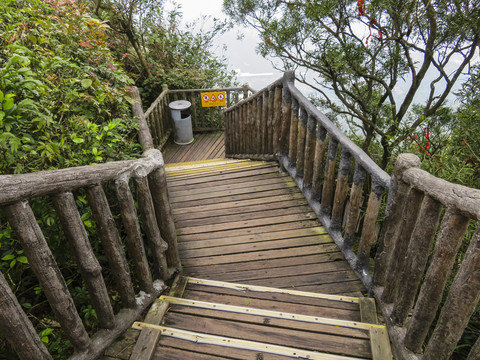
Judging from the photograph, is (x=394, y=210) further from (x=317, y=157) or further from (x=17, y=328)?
(x=17, y=328)

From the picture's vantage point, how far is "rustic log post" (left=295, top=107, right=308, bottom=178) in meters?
3.33

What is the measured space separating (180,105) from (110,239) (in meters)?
6.55

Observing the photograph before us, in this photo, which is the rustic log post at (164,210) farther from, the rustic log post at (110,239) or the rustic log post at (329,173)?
the rustic log post at (329,173)

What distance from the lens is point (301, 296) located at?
2.45m

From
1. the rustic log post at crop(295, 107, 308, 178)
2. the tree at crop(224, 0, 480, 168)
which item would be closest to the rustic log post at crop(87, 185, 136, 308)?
the rustic log post at crop(295, 107, 308, 178)

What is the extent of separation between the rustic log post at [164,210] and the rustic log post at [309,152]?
1614 millimetres

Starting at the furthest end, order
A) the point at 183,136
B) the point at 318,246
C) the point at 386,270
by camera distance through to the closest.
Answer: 1. the point at 183,136
2. the point at 318,246
3. the point at 386,270

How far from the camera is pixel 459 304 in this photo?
56.4 inches

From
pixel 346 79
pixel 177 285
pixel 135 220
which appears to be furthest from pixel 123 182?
pixel 346 79

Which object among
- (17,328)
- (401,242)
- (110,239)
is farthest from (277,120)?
(17,328)

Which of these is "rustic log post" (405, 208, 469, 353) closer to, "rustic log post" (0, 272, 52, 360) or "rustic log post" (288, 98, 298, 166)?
"rustic log post" (0, 272, 52, 360)

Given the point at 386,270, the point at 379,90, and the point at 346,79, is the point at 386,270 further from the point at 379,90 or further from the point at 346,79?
the point at 379,90

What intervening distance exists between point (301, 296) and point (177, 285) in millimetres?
1024

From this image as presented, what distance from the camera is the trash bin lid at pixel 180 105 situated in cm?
783
